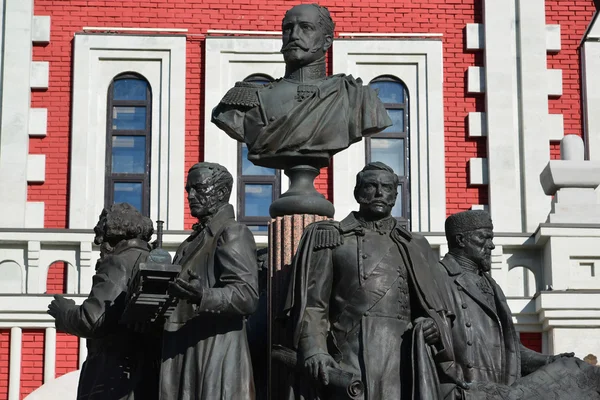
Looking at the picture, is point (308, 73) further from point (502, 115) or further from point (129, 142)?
point (502, 115)

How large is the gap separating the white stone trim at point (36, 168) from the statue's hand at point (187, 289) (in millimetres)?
12408

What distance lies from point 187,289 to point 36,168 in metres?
12.6

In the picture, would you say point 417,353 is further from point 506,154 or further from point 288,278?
point 506,154

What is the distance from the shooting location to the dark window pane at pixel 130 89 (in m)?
21.9

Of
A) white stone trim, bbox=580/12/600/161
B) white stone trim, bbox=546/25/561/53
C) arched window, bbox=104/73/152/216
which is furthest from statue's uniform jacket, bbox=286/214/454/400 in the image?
white stone trim, bbox=546/25/561/53

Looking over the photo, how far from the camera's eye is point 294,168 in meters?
10.7

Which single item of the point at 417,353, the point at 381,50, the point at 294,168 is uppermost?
the point at 381,50

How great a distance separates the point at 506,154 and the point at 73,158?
5241 millimetres

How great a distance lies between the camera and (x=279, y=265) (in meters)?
10.2

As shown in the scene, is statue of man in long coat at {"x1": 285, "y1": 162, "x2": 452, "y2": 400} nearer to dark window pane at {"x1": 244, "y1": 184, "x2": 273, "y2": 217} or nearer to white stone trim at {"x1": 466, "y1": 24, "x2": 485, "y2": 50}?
dark window pane at {"x1": 244, "y1": 184, "x2": 273, "y2": 217}

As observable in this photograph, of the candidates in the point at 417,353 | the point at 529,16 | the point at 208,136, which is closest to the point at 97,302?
the point at 417,353

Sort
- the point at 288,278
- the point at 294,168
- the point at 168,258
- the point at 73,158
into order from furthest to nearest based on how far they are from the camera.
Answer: the point at 73,158 → the point at 294,168 → the point at 288,278 → the point at 168,258

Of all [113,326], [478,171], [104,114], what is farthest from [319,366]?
[104,114]

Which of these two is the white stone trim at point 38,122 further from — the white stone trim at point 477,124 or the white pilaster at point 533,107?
the white pilaster at point 533,107
